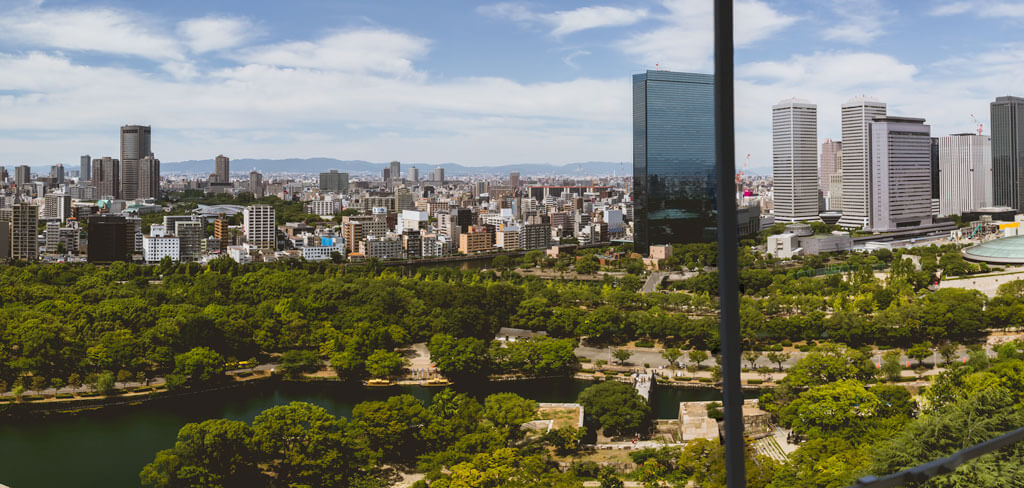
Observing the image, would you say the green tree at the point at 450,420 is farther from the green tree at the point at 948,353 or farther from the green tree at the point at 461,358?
the green tree at the point at 948,353

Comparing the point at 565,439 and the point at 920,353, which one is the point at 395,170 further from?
the point at 565,439

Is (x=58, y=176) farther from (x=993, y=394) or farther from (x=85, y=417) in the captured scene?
(x=993, y=394)

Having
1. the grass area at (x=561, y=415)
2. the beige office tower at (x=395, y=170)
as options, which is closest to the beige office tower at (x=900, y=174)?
the grass area at (x=561, y=415)

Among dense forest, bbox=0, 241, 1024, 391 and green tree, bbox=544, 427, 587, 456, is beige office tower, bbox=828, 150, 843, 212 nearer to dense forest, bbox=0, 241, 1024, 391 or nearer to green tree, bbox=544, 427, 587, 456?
dense forest, bbox=0, 241, 1024, 391

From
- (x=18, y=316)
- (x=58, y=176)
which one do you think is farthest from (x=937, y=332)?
(x=58, y=176)

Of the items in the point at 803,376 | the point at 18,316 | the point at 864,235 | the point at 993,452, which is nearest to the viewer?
the point at 993,452
